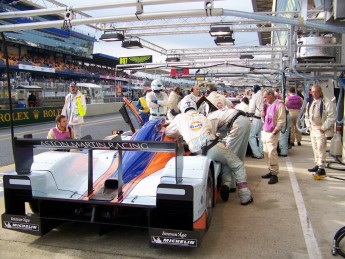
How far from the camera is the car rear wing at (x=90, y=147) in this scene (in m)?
3.24

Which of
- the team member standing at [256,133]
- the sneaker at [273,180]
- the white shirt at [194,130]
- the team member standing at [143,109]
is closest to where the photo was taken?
the white shirt at [194,130]

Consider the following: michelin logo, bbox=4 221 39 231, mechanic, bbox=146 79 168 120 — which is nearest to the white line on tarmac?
michelin logo, bbox=4 221 39 231

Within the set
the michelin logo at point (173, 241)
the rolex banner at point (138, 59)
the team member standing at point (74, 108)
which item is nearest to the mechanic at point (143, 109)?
the team member standing at point (74, 108)

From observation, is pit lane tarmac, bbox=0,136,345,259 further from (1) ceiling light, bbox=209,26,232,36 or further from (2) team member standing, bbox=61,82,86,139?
(1) ceiling light, bbox=209,26,232,36

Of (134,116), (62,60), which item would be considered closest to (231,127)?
(134,116)

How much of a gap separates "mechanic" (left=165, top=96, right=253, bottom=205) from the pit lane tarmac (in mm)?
261

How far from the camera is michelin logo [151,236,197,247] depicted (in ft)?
10.5

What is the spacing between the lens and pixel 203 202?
348 centimetres

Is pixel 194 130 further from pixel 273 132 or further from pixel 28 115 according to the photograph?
pixel 28 115

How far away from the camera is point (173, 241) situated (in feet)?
10.6

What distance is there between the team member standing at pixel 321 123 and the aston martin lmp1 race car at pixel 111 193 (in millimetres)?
3412

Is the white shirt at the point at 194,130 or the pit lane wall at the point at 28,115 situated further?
the pit lane wall at the point at 28,115

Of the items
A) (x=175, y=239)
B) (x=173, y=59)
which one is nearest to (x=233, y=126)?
(x=175, y=239)

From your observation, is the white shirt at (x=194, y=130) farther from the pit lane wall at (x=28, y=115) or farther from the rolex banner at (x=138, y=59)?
the rolex banner at (x=138, y=59)
